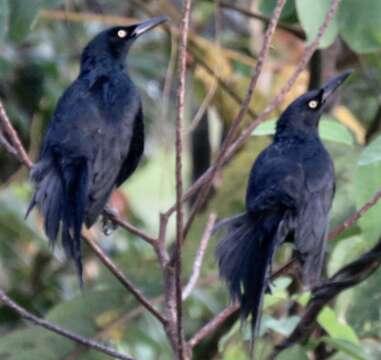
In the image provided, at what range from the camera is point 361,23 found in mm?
3922

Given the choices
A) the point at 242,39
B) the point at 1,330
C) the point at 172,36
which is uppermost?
the point at 172,36

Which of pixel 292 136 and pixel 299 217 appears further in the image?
pixel 292 136

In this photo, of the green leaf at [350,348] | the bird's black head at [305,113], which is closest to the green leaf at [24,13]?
the bird's black head at [305,113]

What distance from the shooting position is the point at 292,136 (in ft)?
13.1

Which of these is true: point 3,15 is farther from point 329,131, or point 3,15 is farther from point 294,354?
point 294,354

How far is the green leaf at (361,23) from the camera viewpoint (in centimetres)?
388

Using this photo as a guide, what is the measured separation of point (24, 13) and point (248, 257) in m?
1.44

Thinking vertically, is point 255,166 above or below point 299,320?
above

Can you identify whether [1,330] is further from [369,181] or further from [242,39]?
[369,181]

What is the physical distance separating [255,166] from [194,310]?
2124 mm

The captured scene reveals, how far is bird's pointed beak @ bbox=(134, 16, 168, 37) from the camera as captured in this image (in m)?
4.11

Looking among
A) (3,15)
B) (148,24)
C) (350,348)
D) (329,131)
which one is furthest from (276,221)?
(3,15)

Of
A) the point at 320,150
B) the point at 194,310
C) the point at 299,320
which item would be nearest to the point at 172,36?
the point at 194,310

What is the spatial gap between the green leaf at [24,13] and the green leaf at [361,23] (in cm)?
108
